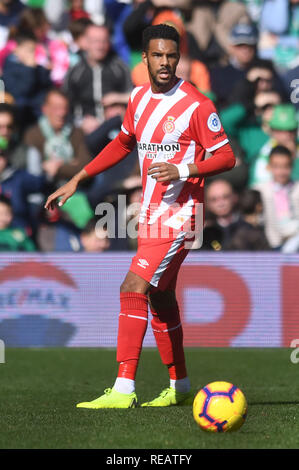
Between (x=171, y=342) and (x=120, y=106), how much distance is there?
6.85m

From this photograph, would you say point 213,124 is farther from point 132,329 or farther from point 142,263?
point 132,329

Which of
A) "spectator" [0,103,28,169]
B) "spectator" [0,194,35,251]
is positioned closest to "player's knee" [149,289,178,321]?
"spectator" [0,194,35,251]

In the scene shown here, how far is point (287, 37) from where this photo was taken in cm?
1339

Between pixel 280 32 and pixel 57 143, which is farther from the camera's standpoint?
pixel 280 32

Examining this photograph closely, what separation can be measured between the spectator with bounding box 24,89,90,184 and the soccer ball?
7.77 metres

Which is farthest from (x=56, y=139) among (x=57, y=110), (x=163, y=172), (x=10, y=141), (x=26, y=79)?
(x=163, y=172)

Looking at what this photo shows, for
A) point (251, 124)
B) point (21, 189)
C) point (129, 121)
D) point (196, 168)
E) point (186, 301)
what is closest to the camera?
point (196, 168)

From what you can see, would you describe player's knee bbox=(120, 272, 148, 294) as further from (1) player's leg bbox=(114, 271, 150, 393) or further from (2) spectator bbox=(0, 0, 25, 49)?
(2) spectator bbox=(0, 0, 25, 49)

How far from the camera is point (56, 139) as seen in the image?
12492 mm

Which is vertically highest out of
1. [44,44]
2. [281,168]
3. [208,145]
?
[44,44]

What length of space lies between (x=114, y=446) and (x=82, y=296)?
22.4 ft

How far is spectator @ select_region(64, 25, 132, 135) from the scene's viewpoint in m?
12.7
